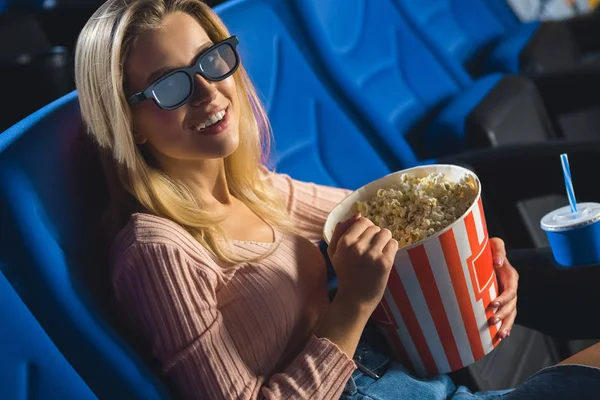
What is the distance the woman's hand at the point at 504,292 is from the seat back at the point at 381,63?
0.63 meters

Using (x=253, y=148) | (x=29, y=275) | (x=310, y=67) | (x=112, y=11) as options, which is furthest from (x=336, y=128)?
(x=29, y=275)

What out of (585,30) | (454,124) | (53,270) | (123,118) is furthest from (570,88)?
(53,270)

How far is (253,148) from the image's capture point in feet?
4.06

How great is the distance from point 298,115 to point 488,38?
122cm

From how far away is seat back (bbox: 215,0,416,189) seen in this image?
1.57 m

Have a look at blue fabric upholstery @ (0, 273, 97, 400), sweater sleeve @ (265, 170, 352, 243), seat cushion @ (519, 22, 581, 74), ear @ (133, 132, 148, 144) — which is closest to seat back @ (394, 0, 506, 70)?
seat cushion @ (519, 22, 581, 74)

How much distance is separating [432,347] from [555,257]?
10.1 inches

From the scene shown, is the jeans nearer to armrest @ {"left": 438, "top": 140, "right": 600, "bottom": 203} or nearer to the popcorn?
the popcorn

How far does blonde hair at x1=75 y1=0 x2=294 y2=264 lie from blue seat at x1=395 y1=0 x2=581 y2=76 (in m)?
1.38

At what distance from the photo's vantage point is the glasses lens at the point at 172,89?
3.23 ft

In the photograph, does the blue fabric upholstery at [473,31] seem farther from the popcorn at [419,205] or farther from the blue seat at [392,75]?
the popcorn at [419,205]

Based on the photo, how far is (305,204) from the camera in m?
1.33

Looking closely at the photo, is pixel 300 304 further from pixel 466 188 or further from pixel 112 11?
pixel 112 11

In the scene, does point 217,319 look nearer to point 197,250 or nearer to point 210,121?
point 197,250
